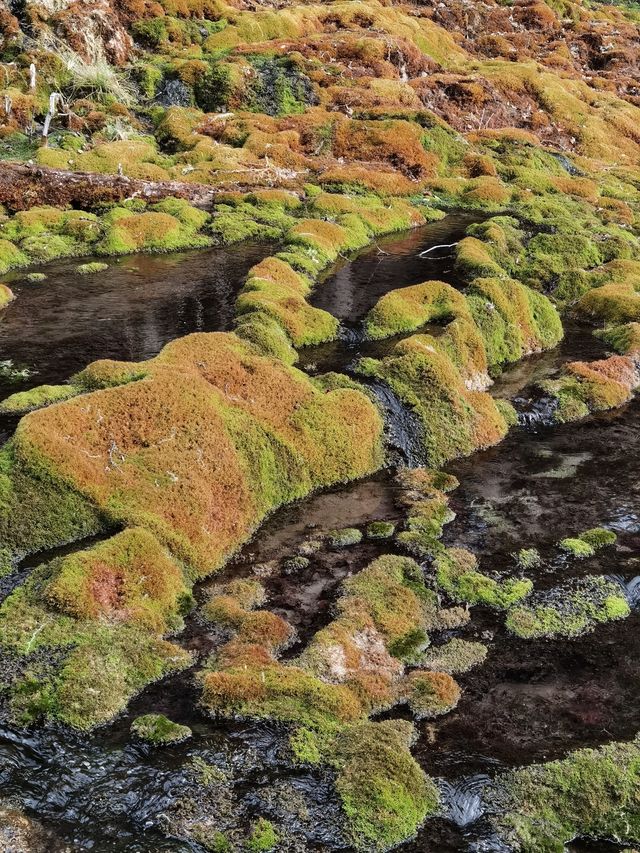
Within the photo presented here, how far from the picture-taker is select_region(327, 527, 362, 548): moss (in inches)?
549

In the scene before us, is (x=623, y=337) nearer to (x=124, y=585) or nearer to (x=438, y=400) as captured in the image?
(x=438, y=400)

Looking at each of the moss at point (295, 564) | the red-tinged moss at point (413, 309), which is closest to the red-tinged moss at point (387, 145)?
the red-tinged moss at point (413, 309)

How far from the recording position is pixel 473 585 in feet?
42.5

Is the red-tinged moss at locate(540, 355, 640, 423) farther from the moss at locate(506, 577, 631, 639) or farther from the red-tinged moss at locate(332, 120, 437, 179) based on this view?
the red-tinged moss at locate(332, 120, 437, 179)

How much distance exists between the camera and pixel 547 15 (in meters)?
79.1

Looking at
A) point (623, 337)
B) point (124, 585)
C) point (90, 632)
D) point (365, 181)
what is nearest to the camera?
point (90, 632)

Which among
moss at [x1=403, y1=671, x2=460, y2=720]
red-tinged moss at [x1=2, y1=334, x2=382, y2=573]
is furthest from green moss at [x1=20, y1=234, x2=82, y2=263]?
moss at [x1=403, y1=671, x2=460, y2=720]

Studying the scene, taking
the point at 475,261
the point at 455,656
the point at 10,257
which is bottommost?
the point at 10,257

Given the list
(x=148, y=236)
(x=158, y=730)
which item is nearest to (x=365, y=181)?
(x=148, y=236)

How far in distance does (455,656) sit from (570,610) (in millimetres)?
2458

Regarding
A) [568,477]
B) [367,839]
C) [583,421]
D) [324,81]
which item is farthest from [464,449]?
[324,81]

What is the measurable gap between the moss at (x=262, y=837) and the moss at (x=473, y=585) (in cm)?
545

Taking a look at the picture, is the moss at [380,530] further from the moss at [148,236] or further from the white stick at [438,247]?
the moss at [148,236]

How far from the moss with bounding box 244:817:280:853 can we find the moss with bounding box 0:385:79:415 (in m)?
10.5
